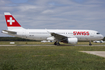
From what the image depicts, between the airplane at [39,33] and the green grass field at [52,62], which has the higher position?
the airplane at [39,33]

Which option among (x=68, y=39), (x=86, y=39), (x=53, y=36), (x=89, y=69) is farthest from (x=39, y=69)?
(x=86, y=39)

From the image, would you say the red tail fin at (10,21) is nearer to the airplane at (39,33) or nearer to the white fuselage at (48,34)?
the airplane at (39,33)

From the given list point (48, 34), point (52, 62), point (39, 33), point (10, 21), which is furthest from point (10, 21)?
point (52, 62)

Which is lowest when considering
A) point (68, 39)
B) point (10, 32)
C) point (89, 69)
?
point (89, 69)

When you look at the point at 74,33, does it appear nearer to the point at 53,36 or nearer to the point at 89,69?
the point at 53,36

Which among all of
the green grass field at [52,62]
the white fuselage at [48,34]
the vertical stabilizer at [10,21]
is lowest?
the green grass field at [52,62]

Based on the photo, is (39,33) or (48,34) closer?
(48,34)

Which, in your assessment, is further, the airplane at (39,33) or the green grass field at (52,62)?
the airplane at (39,33)

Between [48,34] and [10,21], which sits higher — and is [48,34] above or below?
below

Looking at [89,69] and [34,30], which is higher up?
[34,30]

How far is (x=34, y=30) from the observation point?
97.4 feet

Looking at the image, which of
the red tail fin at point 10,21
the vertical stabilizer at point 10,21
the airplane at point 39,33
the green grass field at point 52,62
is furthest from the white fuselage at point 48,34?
the green grass field at point 52,62

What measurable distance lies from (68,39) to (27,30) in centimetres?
933

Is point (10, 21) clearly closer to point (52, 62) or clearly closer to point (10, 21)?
point (10, 21)
